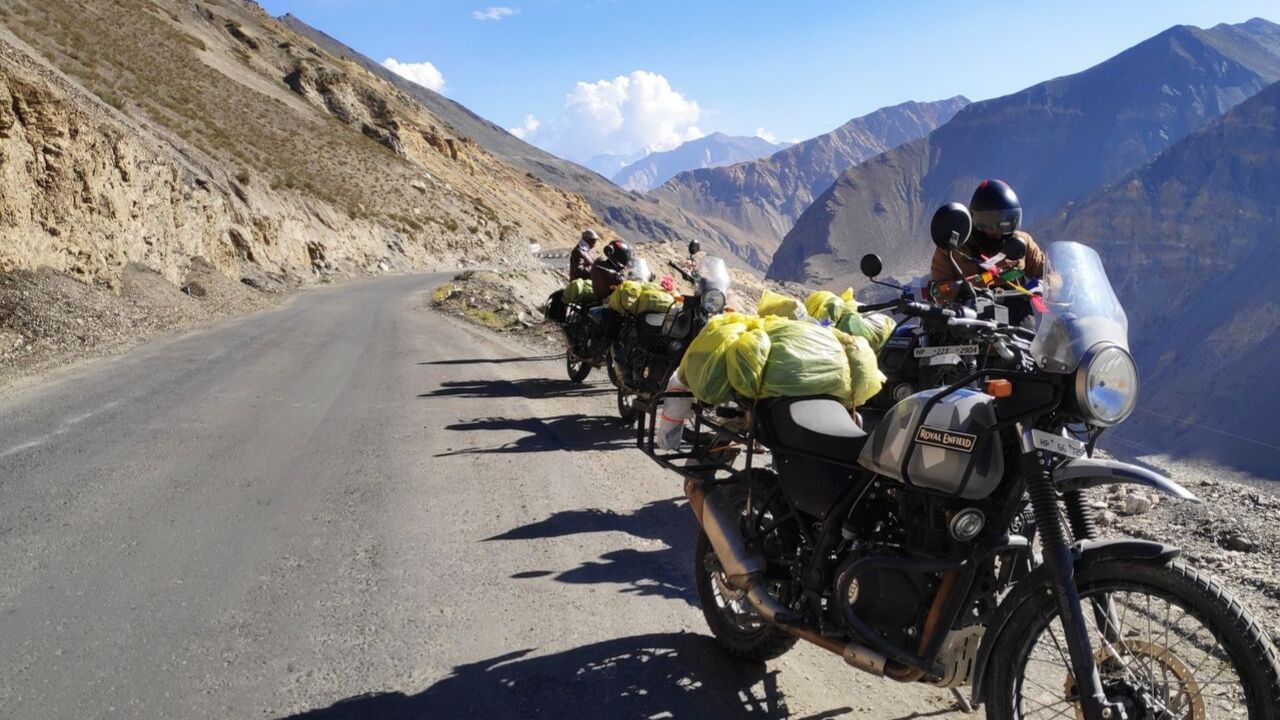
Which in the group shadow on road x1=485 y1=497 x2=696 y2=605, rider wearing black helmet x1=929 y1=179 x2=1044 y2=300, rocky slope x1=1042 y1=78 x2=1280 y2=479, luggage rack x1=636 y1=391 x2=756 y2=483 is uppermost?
rocky slope x1=1042 y1=78 x2=1280 y2=479

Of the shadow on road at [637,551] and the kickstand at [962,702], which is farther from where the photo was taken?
the shadow on road at [637,551]

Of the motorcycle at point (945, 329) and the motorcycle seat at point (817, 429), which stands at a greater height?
the motorcycle at point (945, 329)

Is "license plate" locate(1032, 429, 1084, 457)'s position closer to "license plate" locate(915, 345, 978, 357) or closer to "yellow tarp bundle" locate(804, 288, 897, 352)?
"license plate" locate(915, 345, 978, 357)

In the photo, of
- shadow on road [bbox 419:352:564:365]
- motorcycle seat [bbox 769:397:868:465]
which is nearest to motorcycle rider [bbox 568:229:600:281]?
shadow on road [bbox 419:352:564:365]

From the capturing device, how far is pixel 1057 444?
8.89ft

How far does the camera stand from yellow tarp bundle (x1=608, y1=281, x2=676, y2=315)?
9234 millimetres

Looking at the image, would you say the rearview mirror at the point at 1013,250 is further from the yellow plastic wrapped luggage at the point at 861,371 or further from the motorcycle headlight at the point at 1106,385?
the motorcycle headlight at the point at 1106,385

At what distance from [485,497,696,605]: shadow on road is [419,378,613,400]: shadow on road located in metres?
4.84

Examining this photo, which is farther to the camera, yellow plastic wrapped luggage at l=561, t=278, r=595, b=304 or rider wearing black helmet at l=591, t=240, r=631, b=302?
yellow plastic wrapped luggage at l=561, t=278, r=595, b=304

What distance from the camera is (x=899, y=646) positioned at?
10.1 ft

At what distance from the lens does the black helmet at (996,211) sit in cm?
519

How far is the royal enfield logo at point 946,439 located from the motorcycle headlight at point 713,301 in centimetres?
503

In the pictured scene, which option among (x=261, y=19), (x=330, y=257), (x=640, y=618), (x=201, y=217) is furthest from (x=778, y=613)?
(x=261, y=19)

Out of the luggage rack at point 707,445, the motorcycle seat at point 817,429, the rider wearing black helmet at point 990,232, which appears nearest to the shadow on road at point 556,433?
the luggage rack at point 707,445
